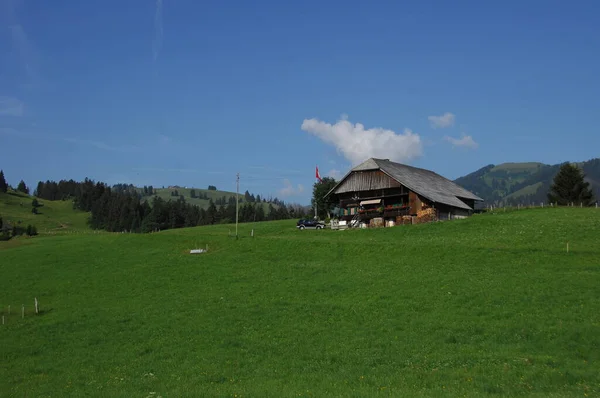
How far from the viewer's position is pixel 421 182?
80875 millimetres

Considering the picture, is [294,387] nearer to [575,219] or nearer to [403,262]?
[403,262]

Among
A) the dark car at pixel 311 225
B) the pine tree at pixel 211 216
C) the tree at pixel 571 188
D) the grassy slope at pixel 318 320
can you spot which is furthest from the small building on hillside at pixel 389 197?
the pine tree at pixel 211 216

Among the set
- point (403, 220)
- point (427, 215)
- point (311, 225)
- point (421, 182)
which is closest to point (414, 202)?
point (427, 215)

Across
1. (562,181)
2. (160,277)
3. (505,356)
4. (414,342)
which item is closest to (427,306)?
(414,342)

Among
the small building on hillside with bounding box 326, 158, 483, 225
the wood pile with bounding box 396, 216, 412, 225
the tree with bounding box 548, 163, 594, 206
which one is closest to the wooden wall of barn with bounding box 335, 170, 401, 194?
the small building on hillside with bounding box 326, 158, 483, 225

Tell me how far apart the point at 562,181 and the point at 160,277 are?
2934 inches

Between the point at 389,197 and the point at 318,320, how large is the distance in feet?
163

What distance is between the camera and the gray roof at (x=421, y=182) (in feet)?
247

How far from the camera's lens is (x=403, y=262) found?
4456cm

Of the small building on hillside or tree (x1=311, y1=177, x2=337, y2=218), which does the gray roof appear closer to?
the small building on hillside

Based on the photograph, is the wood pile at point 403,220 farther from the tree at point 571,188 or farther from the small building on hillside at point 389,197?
the tree at point 571,188

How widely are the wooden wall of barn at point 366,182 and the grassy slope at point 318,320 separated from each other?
2220 centimetres

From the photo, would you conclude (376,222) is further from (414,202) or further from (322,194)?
(322,194)

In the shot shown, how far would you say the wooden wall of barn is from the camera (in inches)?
3073
